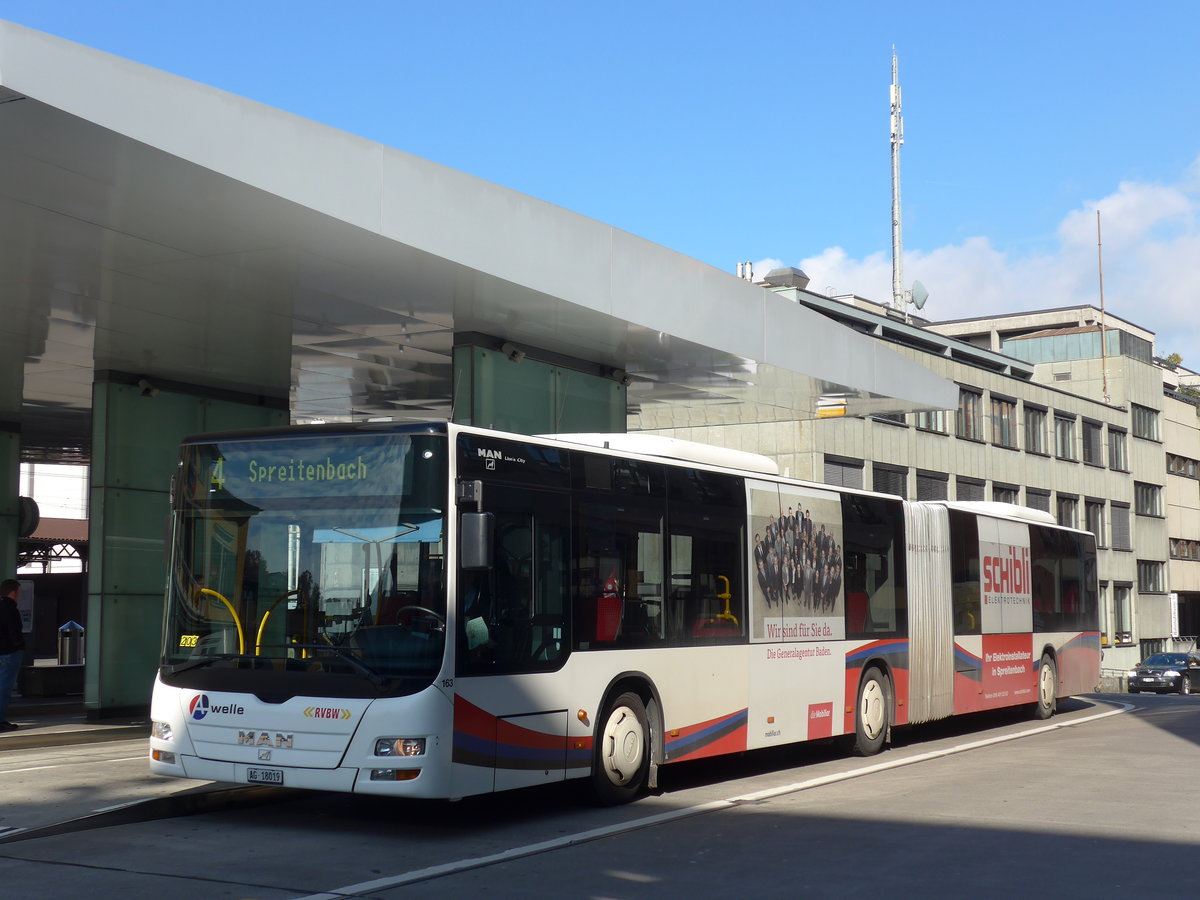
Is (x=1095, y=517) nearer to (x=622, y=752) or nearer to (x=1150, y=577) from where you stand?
(x=1150, y=577)

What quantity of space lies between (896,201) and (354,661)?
67351mm

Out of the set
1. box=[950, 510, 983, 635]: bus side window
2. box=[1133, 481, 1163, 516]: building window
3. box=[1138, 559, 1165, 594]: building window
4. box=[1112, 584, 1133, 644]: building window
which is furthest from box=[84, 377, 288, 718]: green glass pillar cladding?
box=[1138, 559, 1165, 594]: building window

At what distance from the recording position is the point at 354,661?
9312 mm

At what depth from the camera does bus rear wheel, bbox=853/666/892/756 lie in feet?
50.3

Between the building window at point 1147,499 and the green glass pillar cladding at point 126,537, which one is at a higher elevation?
the building window at point 1147,499

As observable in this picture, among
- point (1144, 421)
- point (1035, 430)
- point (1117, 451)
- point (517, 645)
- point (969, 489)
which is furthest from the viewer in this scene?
point (1144, 421)

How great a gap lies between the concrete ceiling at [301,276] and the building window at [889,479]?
2206 cm

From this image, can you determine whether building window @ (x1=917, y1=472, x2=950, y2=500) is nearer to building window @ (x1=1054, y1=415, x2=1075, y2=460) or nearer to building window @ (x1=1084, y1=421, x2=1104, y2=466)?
building window @ (x1=1054, y1=415, x2=1075, y2=460)

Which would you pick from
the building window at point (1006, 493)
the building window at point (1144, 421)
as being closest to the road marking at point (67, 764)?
the building window at point (1006, 493)

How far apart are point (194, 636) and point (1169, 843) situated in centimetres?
676

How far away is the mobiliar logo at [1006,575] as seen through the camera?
1912cm

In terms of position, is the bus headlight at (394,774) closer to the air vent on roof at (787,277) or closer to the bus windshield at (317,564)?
the bus windshield at (317,564)

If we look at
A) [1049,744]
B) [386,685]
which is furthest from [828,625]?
[386,685]

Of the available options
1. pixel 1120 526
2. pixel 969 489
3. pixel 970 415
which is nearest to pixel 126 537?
pixel 969 489
